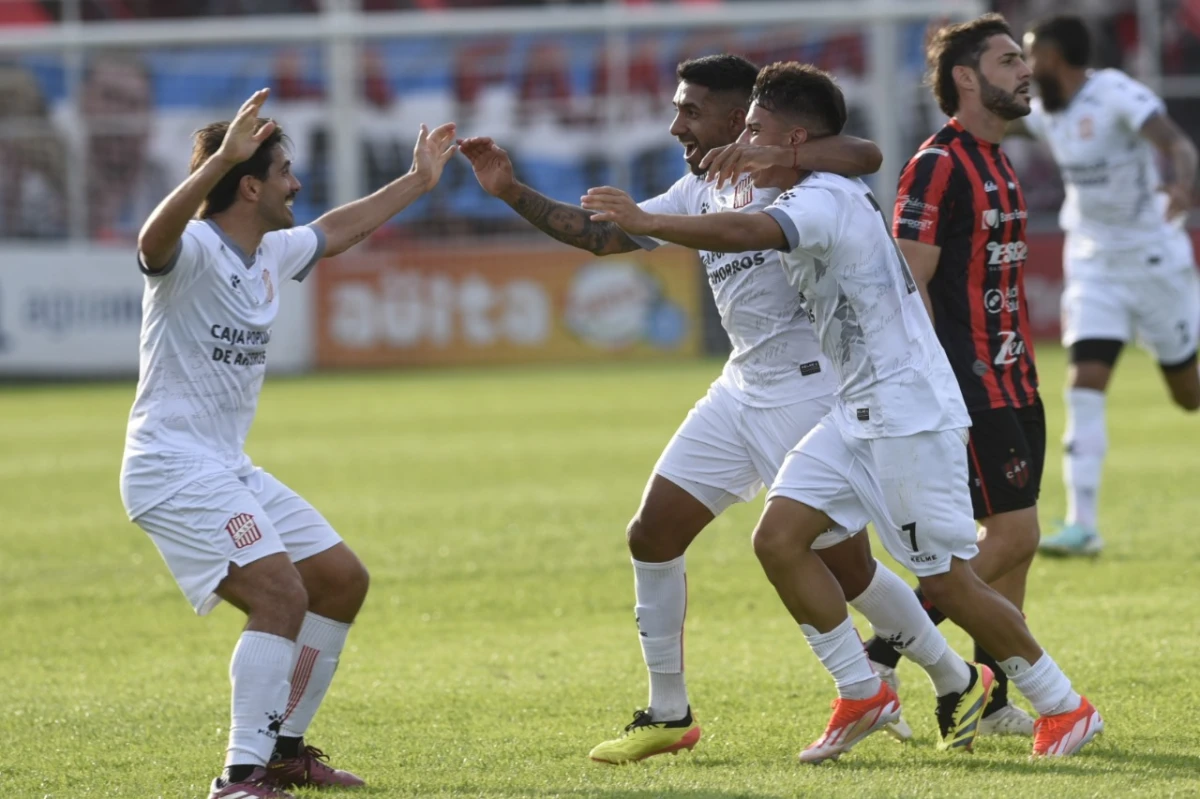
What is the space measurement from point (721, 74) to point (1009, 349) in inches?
55.2

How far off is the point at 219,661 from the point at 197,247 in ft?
9.72

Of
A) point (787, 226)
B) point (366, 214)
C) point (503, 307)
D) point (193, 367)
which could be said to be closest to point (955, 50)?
point (787, 226)

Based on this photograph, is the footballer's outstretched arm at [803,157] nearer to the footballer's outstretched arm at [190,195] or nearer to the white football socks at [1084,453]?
the footballer's outstretched arm at [190,195]

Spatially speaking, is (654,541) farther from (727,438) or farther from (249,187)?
(249,187)

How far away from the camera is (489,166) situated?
230 inches

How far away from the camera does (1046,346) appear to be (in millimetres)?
26438

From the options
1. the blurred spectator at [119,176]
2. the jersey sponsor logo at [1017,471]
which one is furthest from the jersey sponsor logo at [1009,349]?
the blurred spectator at [119,176]

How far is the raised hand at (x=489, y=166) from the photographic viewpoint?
19.2ft

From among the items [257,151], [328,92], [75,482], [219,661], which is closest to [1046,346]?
[328,92]

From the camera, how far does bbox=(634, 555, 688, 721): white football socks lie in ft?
18.8

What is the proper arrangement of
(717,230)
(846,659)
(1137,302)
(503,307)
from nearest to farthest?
1. (717,230)
2. (846,659)
3. (1137,302)
4. (503,307)

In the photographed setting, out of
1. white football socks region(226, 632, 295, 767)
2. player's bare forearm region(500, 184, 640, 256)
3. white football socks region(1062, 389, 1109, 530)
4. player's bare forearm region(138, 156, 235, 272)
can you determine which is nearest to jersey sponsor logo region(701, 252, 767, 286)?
player's bare forearm region(500, 184, 640, 256)

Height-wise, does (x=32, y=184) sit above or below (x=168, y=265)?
below

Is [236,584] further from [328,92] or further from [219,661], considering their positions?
[328,92]
